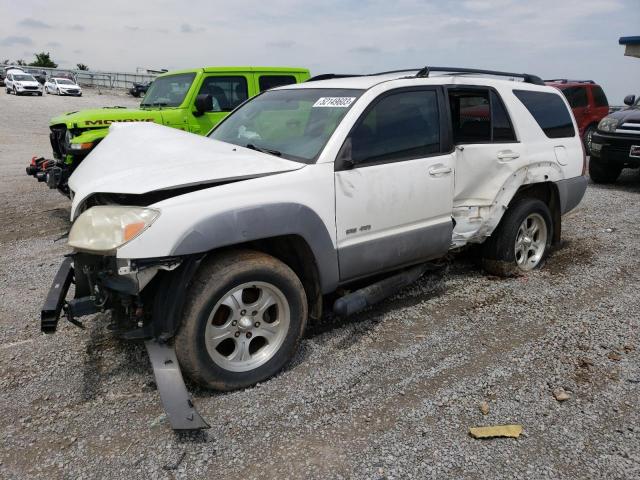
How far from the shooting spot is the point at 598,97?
544 inches

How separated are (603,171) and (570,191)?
564 cm

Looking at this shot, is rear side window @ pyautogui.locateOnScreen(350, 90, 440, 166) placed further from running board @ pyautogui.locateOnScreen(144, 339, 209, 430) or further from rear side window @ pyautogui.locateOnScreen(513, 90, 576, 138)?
running board @ pyautogui.locateOnScreen(144, 339, 209, 430)

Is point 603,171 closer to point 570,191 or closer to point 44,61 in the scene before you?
point 570,191

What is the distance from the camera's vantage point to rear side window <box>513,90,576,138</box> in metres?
A: 4.81

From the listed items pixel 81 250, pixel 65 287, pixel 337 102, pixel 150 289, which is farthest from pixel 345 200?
pixel 65 287

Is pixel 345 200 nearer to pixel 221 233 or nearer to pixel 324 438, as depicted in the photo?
pixel 221 233

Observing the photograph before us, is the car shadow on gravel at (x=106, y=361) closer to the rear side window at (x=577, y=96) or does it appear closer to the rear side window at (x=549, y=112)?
the rear side window at (x=549, y=112)

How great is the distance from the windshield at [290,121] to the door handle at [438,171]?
31.8 inches

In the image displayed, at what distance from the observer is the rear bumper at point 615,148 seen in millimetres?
8805

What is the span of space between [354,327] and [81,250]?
201cm

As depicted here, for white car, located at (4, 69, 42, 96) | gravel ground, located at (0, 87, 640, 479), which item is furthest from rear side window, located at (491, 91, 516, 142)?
white car, located at (4, 69, 42, 96)

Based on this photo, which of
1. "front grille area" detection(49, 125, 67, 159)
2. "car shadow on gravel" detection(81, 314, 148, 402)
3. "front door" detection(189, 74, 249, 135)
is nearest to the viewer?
"car shadow on gravel" detection(81, 314, 148, 402)

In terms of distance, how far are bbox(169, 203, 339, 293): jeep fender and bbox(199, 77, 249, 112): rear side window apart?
5.08 metres

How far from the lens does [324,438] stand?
2.68 m
